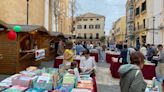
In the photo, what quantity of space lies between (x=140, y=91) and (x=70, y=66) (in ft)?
13.9

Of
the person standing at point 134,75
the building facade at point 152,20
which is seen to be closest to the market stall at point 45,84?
the person standing at point 134,75

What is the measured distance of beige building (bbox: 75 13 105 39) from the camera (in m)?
108

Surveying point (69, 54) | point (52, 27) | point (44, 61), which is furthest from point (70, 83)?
point (52, 27)

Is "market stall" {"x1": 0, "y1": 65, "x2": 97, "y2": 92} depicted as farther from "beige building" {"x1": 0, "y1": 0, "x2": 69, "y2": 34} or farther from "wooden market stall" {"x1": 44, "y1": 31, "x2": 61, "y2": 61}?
"wooden market stall" {"x1": 44, "y1": 31, "x2": 61, "y2": 61}

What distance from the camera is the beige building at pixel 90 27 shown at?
10825 cm

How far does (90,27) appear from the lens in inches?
4343

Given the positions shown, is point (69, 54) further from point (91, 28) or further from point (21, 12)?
point (91, 28)

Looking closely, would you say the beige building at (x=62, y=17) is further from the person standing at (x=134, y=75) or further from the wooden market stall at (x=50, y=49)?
the person standing at (x=134, y=75)

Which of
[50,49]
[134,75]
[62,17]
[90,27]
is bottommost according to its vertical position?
[50,49]

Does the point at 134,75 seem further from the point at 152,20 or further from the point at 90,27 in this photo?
the point at 90,27

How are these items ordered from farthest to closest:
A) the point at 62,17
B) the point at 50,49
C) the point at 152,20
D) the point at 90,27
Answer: the point at 90,27 → the point at 62,17 → the point at 152,20 → the point at 50,49

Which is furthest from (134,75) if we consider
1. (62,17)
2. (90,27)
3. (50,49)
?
(90,27)

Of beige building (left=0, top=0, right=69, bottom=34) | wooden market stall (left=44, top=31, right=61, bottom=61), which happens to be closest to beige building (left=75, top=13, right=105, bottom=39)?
beige building (left=0, top=0, right=69, bottom=34)

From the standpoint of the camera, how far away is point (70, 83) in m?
5.71
